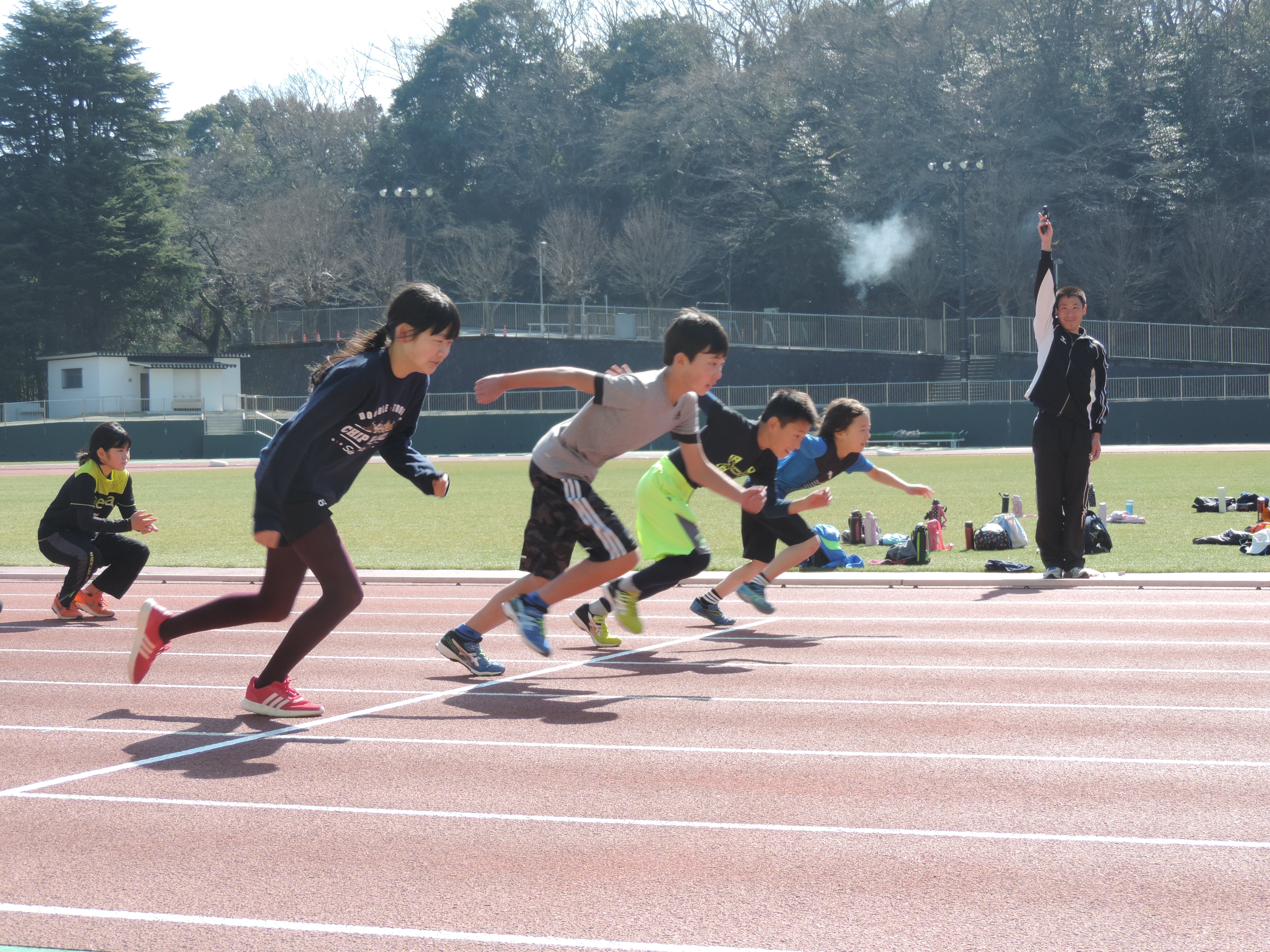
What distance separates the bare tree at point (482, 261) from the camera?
7038 centimetres

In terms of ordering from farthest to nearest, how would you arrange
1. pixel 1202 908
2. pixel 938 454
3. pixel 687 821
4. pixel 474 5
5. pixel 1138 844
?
1. pixel 474 5
2. pixel 938 454
3. pixel 687 821
4. pixel 1138 844
5. pixel 1202 908

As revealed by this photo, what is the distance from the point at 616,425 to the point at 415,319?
149 cm

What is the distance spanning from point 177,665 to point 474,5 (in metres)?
79.1

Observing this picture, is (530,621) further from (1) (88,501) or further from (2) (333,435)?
(1) (88,501)

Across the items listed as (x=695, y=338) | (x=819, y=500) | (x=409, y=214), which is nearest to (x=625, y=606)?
(x=819, y=500)

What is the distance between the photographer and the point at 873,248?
64.1 m

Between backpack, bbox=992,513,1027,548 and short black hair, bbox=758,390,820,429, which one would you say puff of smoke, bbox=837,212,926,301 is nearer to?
backpack, bbox=992,513,1027,548

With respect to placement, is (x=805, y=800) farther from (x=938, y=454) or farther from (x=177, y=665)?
(x=938, y=454)

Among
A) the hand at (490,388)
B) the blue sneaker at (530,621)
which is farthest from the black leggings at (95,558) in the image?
the hand at (490,388)

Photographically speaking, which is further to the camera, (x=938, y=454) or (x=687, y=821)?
(x=938, y=454)

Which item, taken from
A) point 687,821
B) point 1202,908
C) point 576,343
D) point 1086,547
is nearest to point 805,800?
point 687,821

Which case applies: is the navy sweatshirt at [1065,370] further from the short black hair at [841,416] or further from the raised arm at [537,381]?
the raised arm at [537,381]

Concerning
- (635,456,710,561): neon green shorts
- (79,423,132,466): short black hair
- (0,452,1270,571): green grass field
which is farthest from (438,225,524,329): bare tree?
(635,456,710,561): neon green shorts

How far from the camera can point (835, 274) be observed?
217ft
